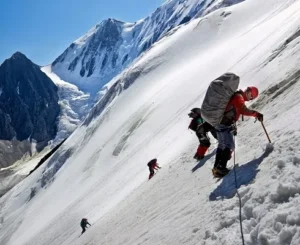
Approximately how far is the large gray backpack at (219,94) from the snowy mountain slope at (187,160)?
1.40m

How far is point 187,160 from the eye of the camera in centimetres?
1590

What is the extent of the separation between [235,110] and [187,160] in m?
6.56

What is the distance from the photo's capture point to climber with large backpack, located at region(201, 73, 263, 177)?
372 inches

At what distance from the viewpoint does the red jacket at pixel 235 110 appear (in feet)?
31.0

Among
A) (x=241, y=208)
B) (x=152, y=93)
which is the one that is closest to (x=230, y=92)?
(x=241, y=208)

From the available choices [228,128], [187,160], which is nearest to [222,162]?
[228,128]

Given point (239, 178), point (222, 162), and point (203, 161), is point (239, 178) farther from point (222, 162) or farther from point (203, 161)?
point (203, 161)

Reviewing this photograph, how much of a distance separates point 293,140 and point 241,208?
1928 mm

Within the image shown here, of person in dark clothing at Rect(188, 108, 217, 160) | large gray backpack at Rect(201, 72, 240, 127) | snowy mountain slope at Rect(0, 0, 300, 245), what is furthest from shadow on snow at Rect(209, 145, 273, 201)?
Answer: person in dark clothing at Rect(188, 108, 217, 160)

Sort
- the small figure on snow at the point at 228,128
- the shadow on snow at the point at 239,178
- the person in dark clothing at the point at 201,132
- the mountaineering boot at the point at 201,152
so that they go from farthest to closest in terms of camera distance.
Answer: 1. the mountaineering boot at the point at 201,152
2. the person in dark clothing at the point at 201,132
3. the small figure on snow at the point at 228,128
4. the shadow on snow at the point at 239,178

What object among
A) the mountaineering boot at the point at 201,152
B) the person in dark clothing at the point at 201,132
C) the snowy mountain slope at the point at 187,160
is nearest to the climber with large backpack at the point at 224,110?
the snowy mountain slope at the point at 187,160

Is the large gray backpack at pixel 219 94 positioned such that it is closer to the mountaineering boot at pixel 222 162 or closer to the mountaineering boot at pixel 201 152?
the mountaineering boot at pixel 222 162

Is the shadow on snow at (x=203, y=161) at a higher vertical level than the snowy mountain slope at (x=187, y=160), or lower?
lower

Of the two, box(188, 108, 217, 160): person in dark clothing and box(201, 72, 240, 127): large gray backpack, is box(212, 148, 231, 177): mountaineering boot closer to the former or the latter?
box(201, 72, 240, 127): large gray backpack
